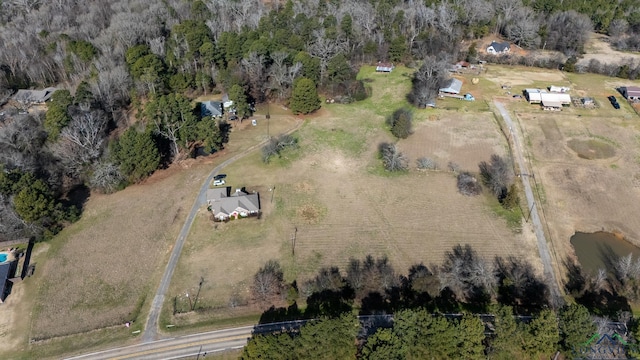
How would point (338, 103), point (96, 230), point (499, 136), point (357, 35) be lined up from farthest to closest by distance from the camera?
1. point (357, 35)
2. point (338, 103)
3. point (499, 136)
4. point (96, 230)

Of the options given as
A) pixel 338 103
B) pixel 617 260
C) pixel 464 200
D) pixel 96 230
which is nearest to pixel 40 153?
pixel 96 230

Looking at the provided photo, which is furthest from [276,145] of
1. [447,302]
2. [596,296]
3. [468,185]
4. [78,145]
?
[596,296]

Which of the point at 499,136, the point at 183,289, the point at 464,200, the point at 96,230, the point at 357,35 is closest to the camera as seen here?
the point at 183,289

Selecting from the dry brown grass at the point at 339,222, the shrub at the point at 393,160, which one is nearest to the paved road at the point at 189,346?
the dry brown grass at the point at 339,222

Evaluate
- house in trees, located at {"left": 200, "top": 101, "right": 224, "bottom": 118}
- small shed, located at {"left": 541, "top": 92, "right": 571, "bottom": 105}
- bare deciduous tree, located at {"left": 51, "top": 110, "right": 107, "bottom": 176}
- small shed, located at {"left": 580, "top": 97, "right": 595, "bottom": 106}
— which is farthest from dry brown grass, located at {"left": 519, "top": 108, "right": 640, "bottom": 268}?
bare deciduous tree, located at {"left": 51, "top": 110, "right": 107, "bottom": 176}

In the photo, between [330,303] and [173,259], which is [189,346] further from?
[330,303]

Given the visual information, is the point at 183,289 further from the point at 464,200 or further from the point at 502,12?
the point at 502,12

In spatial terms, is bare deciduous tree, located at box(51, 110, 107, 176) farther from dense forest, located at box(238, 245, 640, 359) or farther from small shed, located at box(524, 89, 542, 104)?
small shed, located at box(524, 89, 542, 104)
